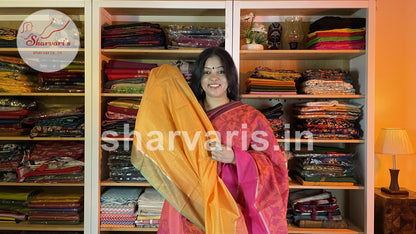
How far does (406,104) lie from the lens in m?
2.65

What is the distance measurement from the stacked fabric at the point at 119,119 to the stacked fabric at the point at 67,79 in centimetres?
27

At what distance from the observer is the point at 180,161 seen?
1299 mm

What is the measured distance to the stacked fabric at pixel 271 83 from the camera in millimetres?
2301

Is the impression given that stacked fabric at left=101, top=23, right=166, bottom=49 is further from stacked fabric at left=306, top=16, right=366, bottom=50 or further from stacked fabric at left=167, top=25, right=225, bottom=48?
stacked fabric at left=306, top=16, right=366, bottom=50

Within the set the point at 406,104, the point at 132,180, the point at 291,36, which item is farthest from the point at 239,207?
the point at 406,104

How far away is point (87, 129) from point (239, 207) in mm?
1349

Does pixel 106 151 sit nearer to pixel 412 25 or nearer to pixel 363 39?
pixel 363 39

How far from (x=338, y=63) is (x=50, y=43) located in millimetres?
2289

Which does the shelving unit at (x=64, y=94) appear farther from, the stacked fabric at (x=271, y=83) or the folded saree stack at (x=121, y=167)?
the stacked fabric at (x=271, y=83)

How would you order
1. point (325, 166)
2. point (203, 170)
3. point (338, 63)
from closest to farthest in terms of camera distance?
point (203, 170), point (325, 166), point (338, 63)

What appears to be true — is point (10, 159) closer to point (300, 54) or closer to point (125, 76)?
point (125, 76)

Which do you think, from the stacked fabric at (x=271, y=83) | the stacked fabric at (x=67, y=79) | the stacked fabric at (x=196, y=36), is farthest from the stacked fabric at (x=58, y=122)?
the stacked fabric at (x=271, y=83)

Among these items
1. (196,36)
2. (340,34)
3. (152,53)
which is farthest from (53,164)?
(340,34)

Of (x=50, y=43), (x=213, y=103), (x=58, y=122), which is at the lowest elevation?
(x=58, y=122)
